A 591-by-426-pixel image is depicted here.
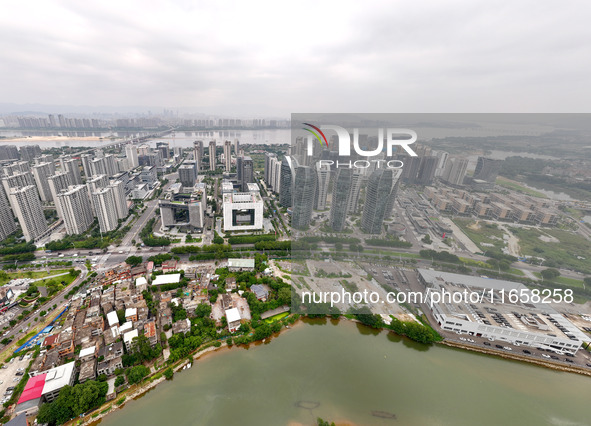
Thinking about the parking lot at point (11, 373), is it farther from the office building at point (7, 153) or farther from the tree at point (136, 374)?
the office building at point (7, 153)

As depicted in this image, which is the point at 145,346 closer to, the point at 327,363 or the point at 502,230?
the point at 327,363

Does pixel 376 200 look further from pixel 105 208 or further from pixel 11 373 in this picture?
pixel 105 208

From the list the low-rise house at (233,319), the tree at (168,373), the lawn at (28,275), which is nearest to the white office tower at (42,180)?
the lawn at (28,275)

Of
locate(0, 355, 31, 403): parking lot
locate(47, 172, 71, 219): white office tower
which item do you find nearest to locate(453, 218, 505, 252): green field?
locate(0, 355, 31, 403): parking lot

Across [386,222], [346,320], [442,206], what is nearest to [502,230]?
[442,206]

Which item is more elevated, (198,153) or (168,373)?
(198,153)

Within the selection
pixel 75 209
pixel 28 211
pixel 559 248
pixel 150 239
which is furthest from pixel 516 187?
pixel 28 211

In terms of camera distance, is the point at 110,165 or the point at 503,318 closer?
the point at 503,318
